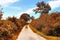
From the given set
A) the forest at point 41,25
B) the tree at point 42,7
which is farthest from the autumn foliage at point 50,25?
the tree at point 42,7

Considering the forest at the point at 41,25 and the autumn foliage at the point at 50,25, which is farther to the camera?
the autumn foliage at the point at 50,25

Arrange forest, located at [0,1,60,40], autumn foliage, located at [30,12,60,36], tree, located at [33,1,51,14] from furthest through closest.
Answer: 1. tree, located at [33,1,51,14]
2. autumn foliage, located at [30,12,60,36]
3. forest, located at [0,1,60,40]

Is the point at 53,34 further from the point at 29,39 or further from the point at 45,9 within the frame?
the point at 45,9

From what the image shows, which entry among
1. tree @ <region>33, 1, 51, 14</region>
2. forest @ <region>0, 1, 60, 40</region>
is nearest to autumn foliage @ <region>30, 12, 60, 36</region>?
forest @ <region>0, 1, 60, 40</region>

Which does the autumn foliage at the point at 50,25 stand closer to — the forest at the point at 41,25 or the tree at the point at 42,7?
the forest at the point at 41,25

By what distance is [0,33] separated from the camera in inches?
821

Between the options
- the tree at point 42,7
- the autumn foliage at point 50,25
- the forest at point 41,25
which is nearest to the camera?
the forest at point 41,25

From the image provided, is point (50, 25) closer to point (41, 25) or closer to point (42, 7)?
point (41, 25)

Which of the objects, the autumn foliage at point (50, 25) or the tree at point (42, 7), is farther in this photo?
the tree at point (42, 7)

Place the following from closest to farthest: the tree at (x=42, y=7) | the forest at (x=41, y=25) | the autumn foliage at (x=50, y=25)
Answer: the forest at (x=41, y=25)
the autumn foliage at (x=50, y=25)
the tree at (x=42, y=7)

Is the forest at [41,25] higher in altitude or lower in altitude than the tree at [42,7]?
lower

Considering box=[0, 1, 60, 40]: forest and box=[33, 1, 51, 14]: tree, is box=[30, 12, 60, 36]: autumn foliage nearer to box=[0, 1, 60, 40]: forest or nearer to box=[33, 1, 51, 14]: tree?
box=[0, 1, 60, 40]: forest

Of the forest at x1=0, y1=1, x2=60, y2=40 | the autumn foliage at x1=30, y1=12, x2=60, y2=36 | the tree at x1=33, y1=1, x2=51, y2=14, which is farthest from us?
the tree at x1=33, y1=1, x2=51, y2=14

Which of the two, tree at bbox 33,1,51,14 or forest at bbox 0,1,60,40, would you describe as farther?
tree at bbox 33,1,51,14
